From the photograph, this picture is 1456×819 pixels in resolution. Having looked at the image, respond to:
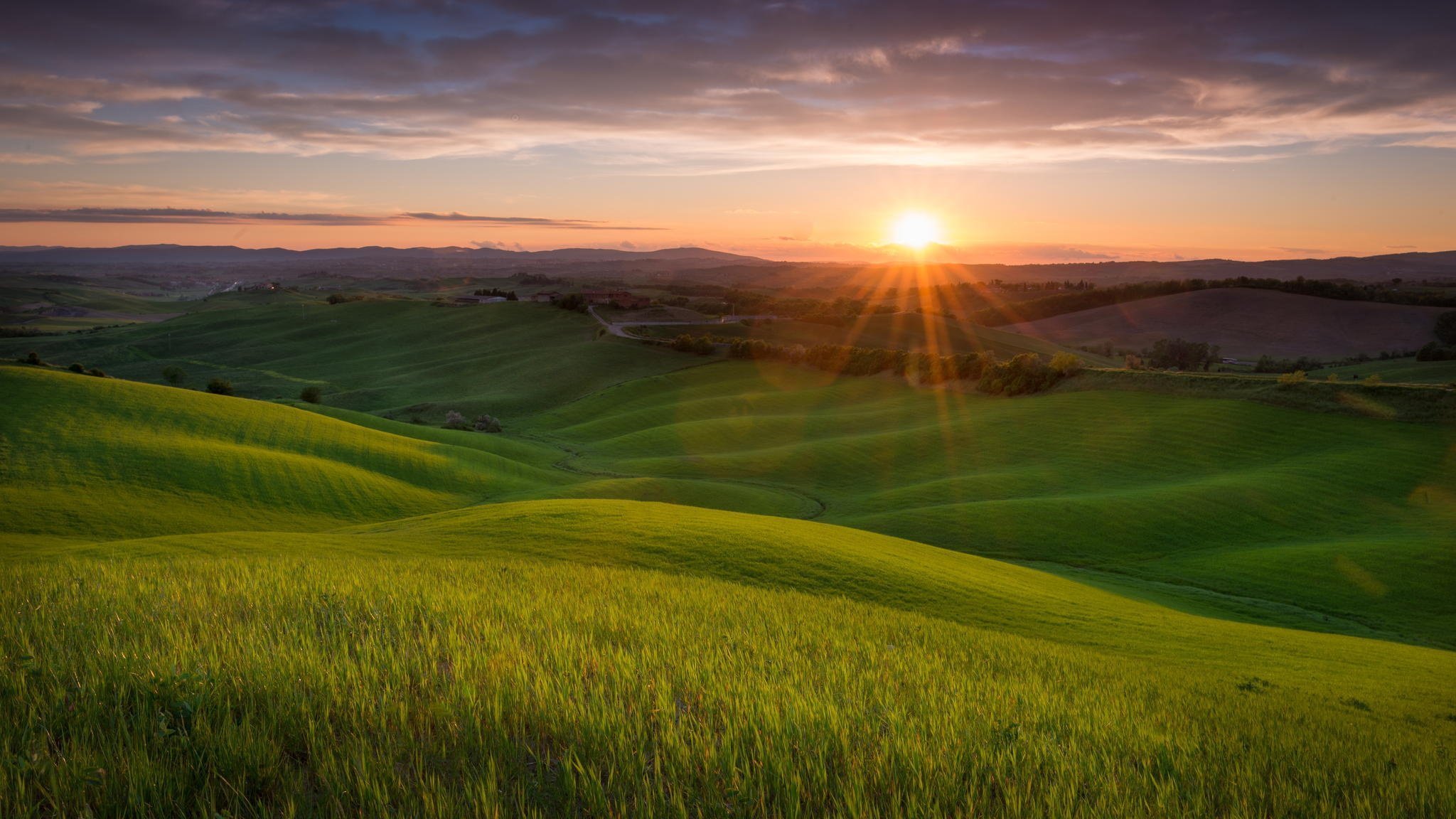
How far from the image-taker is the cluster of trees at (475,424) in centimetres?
8188

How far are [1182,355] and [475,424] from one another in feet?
375

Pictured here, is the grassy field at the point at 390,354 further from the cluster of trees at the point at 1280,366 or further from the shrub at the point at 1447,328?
the shrub at the point at 1447,328

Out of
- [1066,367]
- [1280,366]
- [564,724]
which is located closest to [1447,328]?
[1280,366]

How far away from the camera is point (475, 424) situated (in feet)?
281

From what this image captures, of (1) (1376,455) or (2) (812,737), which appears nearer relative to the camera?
(2) (812,737)

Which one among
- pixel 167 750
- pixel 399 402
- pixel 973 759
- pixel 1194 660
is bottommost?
pixel 399 402

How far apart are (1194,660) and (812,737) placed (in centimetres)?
1352

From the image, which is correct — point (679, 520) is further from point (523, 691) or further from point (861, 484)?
point (861, 484)

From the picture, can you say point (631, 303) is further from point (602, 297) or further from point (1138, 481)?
point (1138, 481)

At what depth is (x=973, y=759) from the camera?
527 cm

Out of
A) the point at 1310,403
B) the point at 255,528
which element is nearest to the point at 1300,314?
the point at 1310,403

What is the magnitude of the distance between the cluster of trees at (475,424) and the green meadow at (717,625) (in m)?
27.8

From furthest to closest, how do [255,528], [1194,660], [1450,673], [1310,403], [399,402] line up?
[399,402]
[1310,403]
[255,528]
[1450,673]
[1194,660]

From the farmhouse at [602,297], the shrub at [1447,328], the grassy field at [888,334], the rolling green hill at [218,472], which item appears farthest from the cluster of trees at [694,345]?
the shrub at [1447,328]
